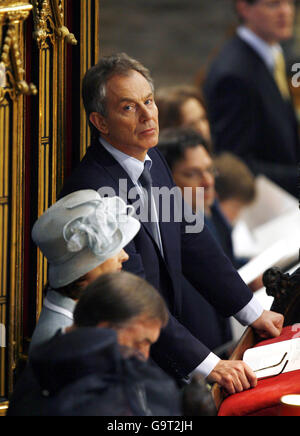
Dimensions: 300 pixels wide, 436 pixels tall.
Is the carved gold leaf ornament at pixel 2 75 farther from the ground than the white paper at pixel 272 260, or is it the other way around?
the carved gold leaf ornament at pixel 2 75

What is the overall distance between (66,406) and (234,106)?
4.85 m

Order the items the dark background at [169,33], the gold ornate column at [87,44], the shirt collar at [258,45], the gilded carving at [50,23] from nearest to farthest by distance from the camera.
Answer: the gilded carving at [50,23], the gold ornate column at [87,44], the shirt collar at [258,45], the dark background at [169,33]

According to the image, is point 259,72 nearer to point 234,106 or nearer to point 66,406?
point 234,106

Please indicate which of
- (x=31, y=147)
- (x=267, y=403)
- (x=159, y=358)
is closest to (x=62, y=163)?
(x=31, y=147)

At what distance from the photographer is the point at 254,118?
6547 millimetres

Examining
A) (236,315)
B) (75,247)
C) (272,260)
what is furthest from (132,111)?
(272,260)

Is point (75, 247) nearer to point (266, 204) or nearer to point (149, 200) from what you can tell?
point (149, 200)

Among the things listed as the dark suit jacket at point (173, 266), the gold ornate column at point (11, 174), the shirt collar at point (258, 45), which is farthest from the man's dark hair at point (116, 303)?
the shirt collar at point (258, 45)

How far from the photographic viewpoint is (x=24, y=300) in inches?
112

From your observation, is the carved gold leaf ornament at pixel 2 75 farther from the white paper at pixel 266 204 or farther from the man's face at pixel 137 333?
the white paper at pixel 266 204

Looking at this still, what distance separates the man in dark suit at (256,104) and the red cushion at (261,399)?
13.4ft

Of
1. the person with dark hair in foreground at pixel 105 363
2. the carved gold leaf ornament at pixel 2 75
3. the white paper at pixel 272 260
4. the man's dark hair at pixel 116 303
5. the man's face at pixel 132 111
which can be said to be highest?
the carved gold leaf ornament at pixel 2 75

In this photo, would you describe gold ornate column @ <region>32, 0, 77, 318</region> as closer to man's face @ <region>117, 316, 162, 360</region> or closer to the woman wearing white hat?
the woman wearing white hat

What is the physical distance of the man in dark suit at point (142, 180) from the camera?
2.54m
